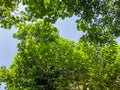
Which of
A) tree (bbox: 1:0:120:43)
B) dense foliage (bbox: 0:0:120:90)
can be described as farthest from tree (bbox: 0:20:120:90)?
tree (bbox: 1:0:120:43)

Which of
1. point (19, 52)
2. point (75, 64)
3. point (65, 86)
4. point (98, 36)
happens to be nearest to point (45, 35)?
point (98, 36)

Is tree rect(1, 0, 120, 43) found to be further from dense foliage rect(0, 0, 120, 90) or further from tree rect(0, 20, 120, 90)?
tree rect(0, 20, 120, 90)

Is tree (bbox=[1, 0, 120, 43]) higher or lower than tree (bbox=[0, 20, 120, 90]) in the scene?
lower

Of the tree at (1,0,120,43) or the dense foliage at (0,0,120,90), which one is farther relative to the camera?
the dense foliage at (0,0,120,90)

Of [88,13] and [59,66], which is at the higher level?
[59,66]

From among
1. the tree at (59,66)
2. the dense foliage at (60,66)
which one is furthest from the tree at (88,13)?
the tree at (59,66)

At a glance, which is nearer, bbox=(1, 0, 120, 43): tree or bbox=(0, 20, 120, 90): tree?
bbox=(1, 0, 120, 43): tree

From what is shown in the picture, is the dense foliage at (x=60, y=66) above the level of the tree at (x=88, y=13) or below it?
above

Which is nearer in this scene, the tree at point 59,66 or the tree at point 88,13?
the tree at point 88,13

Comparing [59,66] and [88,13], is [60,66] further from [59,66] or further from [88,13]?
[88,13]

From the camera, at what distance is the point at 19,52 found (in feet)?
143

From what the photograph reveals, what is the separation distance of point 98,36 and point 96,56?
21385 mm

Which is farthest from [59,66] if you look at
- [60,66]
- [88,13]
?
[88,13]

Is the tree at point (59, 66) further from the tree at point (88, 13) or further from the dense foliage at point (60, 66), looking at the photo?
the tree at point (88, 13)
